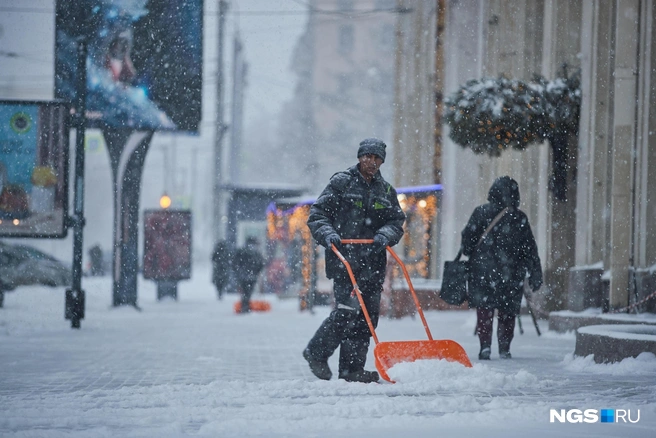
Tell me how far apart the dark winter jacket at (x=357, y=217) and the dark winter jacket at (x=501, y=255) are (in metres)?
2.02

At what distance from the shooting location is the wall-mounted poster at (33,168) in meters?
14.0

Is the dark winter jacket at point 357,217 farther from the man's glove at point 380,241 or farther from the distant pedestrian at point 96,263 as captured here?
the distant pedestrian at point 96,263

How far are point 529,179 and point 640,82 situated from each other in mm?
5599

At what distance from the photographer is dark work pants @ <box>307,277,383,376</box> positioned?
7102mm

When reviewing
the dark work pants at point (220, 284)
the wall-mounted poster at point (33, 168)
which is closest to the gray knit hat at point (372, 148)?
the wall-mounted poster at point (33, 168)

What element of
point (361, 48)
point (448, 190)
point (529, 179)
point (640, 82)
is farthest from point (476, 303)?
point (361, 48)

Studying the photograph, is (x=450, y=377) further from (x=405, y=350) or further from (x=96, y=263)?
(x=96, y=263)

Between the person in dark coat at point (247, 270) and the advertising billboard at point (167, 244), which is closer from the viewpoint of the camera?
the person in dark coat at point (247, 270)

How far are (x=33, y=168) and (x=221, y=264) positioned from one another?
13.3 metres

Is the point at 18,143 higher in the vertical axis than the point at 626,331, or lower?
higher

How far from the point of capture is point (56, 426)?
5.32m

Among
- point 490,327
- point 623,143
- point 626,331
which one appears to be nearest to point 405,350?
point 490,327

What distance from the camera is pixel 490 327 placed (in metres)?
9.13

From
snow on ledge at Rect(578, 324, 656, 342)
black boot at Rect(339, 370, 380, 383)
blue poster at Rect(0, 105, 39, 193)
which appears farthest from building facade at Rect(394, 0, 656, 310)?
blue poster at Rect(0, 105, 39, 193)
